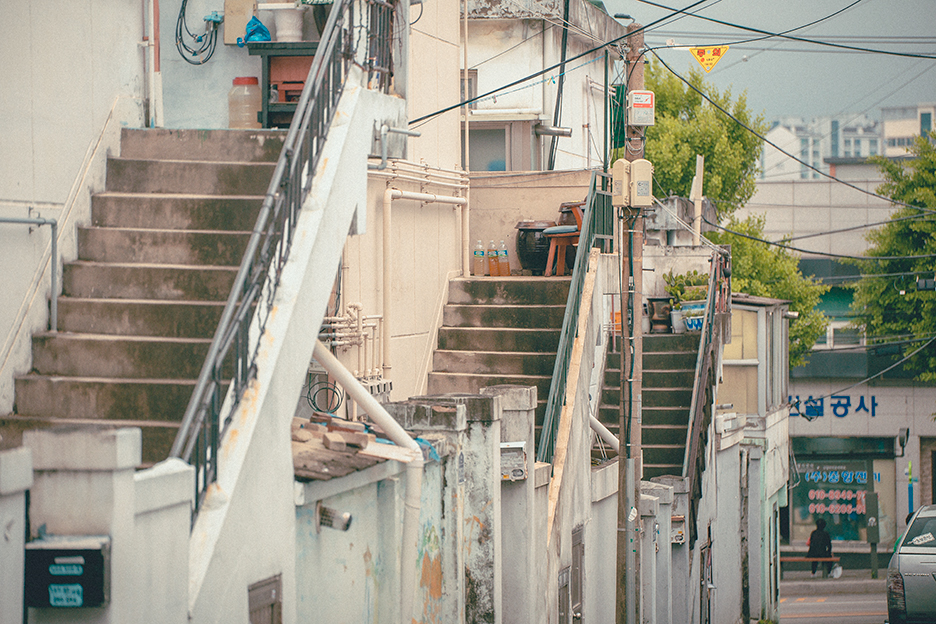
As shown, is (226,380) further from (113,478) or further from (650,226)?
(650,226)

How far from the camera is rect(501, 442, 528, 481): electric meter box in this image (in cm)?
1013

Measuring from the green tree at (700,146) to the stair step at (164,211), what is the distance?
988 inches


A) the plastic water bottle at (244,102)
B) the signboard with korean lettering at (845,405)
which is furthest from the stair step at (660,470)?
the signboard with korean lettering at (845,405)

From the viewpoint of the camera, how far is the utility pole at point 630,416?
1391 centimetres

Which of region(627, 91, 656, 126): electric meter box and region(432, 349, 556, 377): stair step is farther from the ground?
region(627, 91, 656, 126): electric meter box

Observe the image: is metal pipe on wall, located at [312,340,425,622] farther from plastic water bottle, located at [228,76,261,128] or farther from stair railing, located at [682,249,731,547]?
stair railing, located at [682,249,731,547]

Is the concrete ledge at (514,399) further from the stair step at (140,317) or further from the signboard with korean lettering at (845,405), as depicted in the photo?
the signboard with korean lettering at (845,405)

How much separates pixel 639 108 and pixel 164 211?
7.53 m

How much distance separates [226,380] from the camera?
7125 mm

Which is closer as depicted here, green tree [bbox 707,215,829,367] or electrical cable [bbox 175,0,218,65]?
electrical cable [bbox 175,0,218,65]

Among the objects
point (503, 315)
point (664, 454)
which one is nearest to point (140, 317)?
point (503, 315)

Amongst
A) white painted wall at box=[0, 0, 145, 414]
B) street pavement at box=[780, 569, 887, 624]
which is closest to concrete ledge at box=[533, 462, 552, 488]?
white painted wall at box=[0, 0, 145, 414]

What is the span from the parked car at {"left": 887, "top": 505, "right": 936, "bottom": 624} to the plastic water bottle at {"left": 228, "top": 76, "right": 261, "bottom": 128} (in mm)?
11217

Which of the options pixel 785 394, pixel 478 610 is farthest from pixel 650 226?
pixel 478 610
